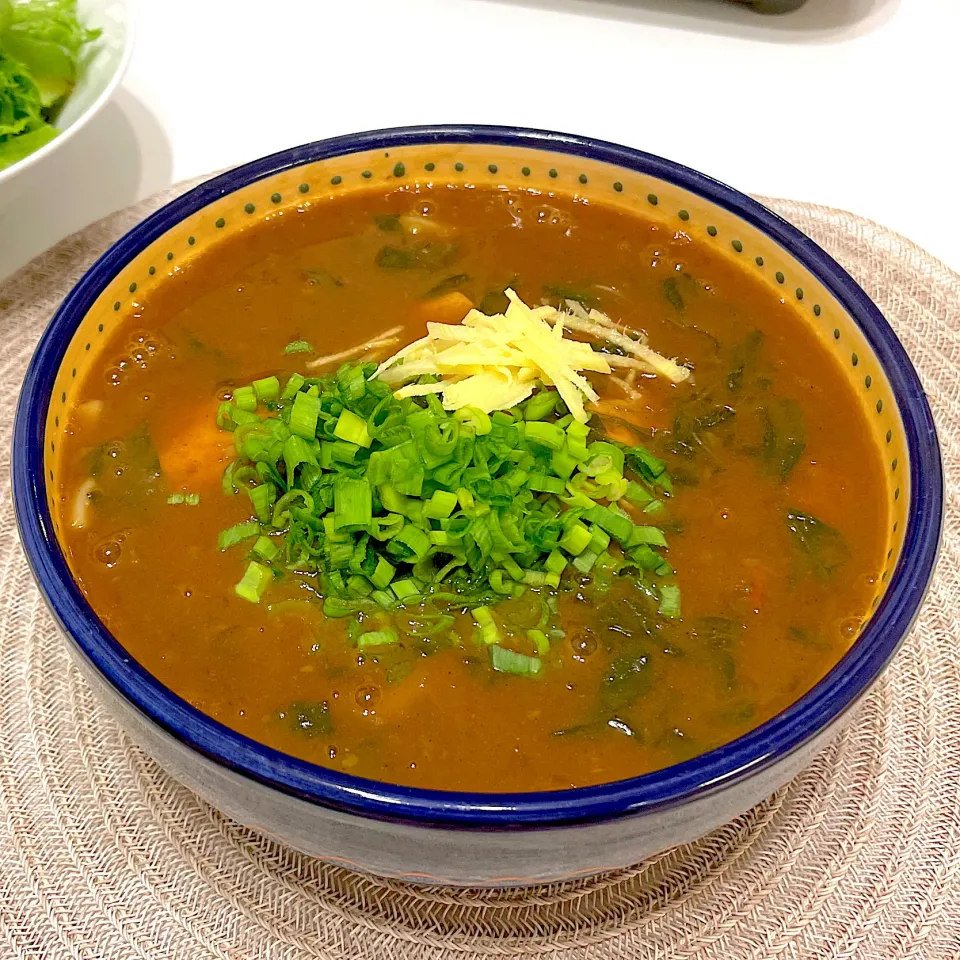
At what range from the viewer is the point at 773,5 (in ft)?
9.84

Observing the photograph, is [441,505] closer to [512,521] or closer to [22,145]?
[512,521]

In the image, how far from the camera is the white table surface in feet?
8.23

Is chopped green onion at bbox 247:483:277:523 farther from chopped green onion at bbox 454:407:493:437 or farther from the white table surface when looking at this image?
the white table surface

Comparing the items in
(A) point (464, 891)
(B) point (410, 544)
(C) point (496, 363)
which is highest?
(C) point (496, 363)

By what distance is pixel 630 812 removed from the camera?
1.07 metres

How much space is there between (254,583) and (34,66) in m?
1.52

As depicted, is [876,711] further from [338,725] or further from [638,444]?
[338,725]

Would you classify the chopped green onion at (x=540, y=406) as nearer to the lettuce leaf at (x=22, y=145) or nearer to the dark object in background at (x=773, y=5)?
the lettuce leaf at (x=22, y=145)

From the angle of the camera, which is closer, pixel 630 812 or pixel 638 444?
pixel 630 812

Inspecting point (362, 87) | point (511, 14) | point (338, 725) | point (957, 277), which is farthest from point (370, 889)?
point (511, 14)

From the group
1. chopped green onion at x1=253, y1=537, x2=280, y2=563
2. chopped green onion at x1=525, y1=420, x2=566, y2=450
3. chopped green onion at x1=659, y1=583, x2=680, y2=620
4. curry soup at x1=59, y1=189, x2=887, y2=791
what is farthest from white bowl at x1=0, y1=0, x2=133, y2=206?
chopped green onion at x1=659, y1=583, x2=680, y2=620

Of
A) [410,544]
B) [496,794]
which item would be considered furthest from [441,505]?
[496,794]

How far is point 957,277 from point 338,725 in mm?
1575

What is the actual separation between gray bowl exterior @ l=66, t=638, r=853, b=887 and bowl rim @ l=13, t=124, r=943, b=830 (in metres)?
0.02
